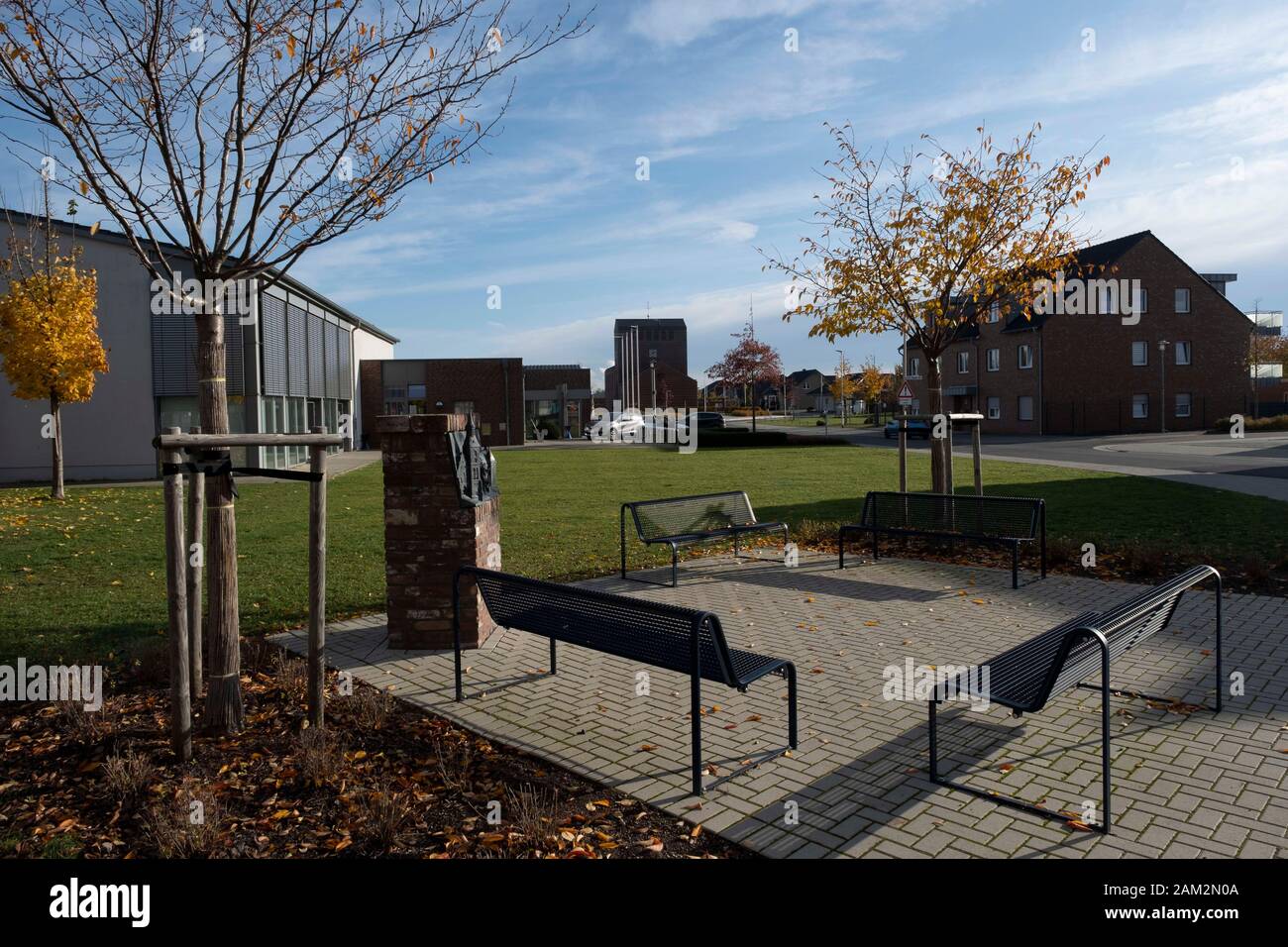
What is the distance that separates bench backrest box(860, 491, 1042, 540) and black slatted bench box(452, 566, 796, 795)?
17.0 ft

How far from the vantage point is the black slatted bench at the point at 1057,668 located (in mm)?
3861

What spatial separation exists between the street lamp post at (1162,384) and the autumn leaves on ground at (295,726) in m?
33.2

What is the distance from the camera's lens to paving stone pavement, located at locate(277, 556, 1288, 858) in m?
3.77

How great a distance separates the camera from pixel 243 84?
4.95 metres

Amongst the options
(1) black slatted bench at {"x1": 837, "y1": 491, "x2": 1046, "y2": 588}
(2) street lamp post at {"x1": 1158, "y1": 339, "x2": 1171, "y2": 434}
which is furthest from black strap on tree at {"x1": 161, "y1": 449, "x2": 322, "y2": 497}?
(2) street lamp post at {"x1": 1158, "y1": 339, "x2": 1171, "y2": 434}

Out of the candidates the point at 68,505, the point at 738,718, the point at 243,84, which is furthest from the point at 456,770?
the point at 68,505

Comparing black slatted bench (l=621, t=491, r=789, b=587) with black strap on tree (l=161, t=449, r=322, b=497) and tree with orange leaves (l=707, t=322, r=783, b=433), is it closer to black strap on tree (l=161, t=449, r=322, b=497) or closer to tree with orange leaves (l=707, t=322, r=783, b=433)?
black strap on tree (l=161, t=449, r=322, b=497)

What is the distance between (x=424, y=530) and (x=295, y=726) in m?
1.85

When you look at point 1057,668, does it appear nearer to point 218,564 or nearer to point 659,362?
point 218,564

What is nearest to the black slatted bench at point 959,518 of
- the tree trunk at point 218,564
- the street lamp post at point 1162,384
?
the tree trunk at point 218,564

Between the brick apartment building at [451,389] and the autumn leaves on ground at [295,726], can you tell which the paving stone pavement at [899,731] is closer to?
the autumn leaves on ground at [295,726]
